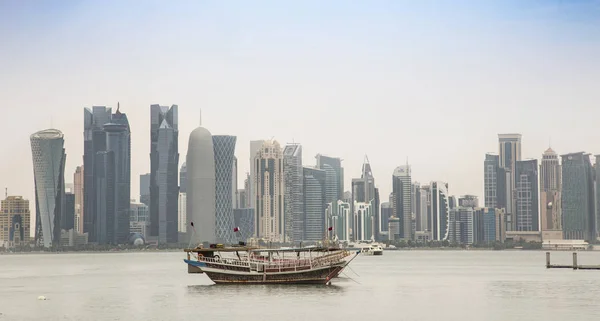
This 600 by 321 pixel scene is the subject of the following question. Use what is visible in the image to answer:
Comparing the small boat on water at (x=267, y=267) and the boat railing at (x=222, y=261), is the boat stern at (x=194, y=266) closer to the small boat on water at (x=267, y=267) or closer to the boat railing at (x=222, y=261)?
the small boat on water at (x=267, y=267)

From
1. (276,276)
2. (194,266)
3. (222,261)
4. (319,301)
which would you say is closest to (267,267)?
(276,276)

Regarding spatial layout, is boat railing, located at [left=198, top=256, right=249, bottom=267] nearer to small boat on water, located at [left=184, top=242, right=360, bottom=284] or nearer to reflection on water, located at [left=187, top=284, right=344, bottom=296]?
small boat on water, located at [left=184, top=242, right=360, bottom=284]

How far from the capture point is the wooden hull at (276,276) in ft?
416

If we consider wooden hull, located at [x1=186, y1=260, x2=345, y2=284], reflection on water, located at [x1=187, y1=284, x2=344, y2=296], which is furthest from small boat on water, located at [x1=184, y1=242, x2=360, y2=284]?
reflection on water, located at [x1=187, y1=284, x2=344, y2=296]

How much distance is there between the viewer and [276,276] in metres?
127

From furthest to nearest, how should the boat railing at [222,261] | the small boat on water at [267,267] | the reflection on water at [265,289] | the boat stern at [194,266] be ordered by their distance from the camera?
the boat stern at [194,266]
the boat railing at [222,261]
the small boat on water at [267,267]
the reflection on water at [265,289]

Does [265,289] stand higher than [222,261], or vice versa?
[222,261]

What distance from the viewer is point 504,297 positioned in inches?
4493

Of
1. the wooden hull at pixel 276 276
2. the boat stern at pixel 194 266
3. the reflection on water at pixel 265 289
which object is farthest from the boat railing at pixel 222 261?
the reflection on water at pixel 265 289

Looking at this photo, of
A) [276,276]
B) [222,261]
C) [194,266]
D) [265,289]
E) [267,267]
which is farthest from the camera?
[194,266]

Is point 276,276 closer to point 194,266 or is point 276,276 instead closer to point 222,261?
point 222,261

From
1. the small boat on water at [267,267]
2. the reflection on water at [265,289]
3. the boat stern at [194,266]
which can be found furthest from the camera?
the boat stern at [194,266]

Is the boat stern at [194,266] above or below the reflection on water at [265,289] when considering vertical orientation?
above

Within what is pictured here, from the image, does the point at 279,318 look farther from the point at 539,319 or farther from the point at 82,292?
the point at 82,292
